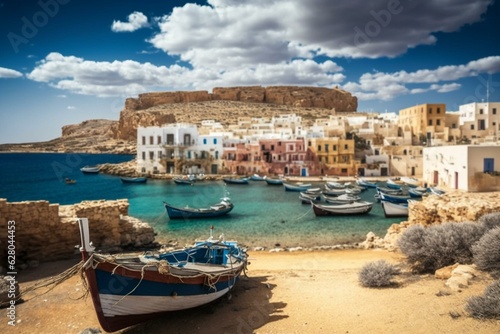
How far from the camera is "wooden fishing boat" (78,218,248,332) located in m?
5.27

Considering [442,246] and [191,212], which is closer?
[442,246]

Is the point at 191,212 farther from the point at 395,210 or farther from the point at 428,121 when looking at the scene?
the point at 428,121

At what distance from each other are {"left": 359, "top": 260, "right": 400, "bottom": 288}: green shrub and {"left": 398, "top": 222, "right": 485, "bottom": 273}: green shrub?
0.71 m

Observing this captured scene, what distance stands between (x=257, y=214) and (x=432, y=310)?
1772cm

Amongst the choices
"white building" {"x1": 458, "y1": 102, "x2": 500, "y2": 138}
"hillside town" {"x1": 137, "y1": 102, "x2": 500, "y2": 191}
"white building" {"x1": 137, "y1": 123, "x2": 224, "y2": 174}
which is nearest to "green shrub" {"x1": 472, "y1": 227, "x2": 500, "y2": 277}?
"hillside town" {"x1": 137, "y1": 102, "x2": 500, "y2": 191}

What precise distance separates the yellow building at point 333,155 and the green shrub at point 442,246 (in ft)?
129

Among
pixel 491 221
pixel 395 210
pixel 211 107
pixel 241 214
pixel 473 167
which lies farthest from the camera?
pixel 211 107

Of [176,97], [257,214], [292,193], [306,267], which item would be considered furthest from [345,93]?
[306,267]

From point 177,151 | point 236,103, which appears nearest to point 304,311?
point 177,151

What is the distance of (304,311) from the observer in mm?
6348

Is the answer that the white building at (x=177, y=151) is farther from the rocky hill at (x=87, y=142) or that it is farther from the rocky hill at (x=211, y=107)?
the rocky hill at (x=87, y=142)

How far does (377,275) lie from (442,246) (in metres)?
1.75

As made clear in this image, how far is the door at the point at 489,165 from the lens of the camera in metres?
23.1

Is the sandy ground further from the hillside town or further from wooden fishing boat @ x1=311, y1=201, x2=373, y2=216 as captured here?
the hillside town
